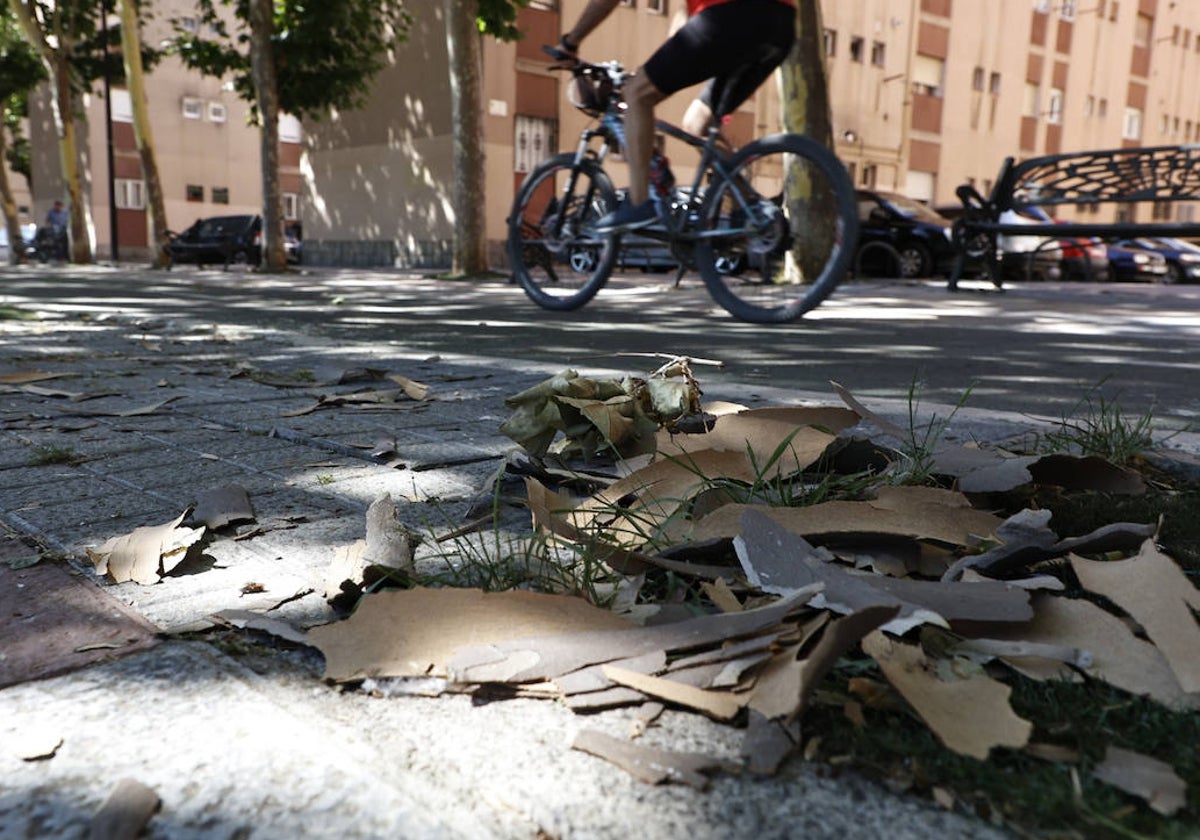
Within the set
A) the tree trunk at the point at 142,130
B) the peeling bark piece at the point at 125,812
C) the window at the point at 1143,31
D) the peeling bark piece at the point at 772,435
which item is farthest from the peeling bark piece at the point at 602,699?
the window at the point at 1143,31

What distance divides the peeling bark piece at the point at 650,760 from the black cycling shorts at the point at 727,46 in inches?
193

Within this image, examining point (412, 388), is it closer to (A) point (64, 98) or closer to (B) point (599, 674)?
(B) point (599, 674)

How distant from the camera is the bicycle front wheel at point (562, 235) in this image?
694cm

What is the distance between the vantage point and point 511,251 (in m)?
7.75

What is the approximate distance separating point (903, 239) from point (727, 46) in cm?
1168

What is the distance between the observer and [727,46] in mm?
5555

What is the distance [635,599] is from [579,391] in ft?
3.30

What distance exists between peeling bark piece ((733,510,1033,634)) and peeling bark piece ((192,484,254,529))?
87cm

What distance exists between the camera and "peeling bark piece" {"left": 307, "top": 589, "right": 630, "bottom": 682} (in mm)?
1213

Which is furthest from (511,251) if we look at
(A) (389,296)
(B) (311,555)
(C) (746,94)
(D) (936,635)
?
(D) (936,635)

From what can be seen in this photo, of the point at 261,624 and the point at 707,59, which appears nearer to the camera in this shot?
the point at 261,624

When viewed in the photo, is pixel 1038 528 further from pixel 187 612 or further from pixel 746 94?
pixel 746 94

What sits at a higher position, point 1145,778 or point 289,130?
point 289,130

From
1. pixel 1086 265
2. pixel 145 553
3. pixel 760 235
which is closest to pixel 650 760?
pixel 145 553
